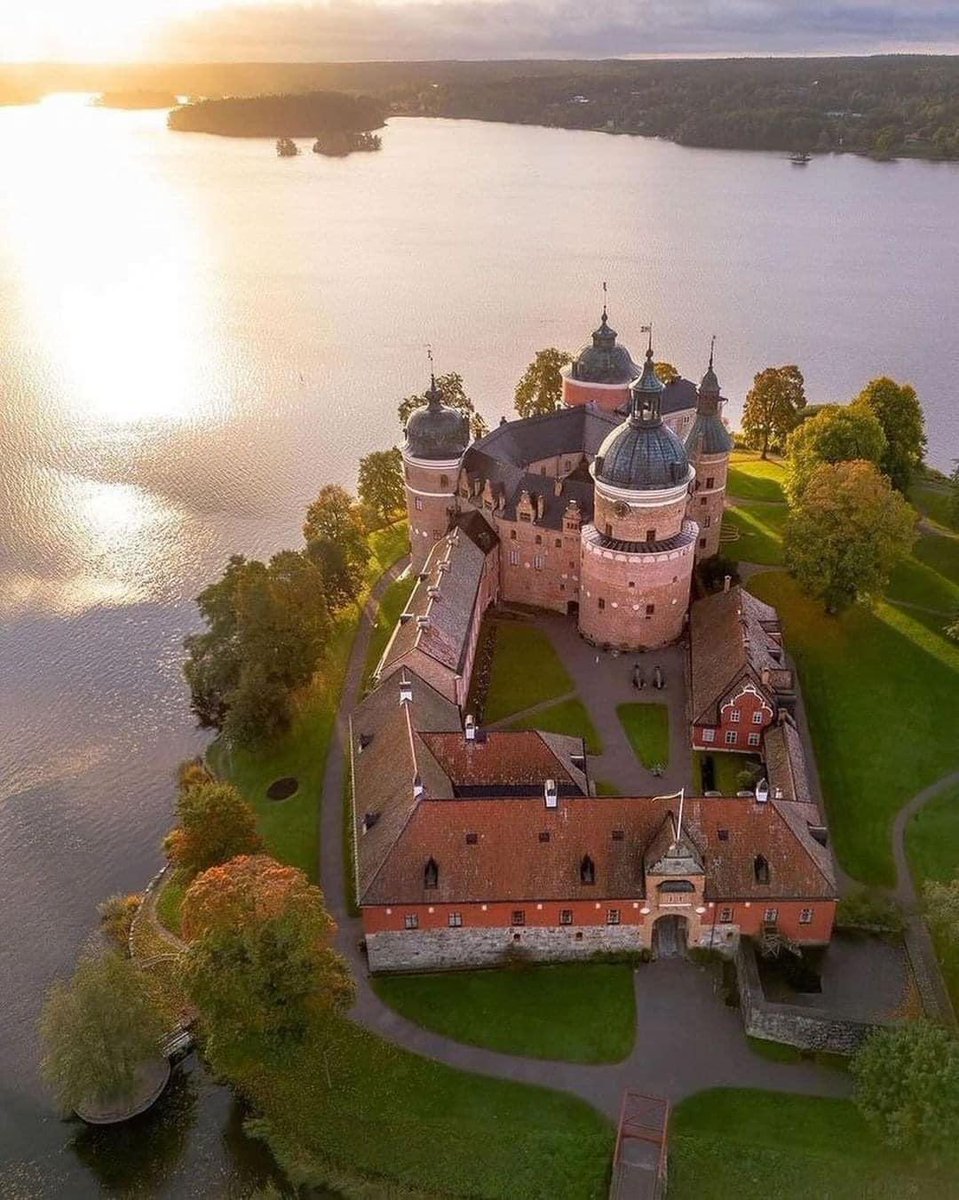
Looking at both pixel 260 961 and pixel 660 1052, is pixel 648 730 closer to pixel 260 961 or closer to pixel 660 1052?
pixel 660 1052

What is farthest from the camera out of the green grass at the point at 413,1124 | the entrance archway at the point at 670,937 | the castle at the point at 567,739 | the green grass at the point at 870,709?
the green grass at the point at 870,709

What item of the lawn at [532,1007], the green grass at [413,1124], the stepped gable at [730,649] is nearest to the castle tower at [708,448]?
the stepped gable at [730,649]

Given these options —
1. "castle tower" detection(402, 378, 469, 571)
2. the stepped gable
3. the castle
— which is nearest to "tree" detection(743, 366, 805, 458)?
the castle

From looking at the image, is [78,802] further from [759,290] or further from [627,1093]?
[759,290]

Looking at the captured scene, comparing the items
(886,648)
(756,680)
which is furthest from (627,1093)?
(886,648)

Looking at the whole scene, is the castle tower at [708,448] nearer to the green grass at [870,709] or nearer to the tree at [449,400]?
the green grass at [870,709]

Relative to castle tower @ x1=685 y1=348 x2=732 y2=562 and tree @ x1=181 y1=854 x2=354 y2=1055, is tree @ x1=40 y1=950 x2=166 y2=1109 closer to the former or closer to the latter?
tree @ x1=181 y1=854 x2=354 y2=1055

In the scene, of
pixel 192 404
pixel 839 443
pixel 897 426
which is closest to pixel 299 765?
pixel 839 443
